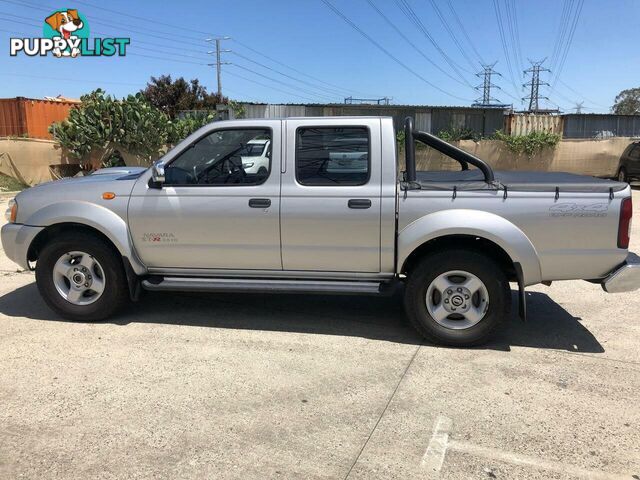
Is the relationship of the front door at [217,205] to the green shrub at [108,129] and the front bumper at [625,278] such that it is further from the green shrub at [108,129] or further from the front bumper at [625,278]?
the green shrub at [108,129]

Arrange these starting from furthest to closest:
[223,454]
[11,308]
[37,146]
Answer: [37,146], [11,308], [223,454]

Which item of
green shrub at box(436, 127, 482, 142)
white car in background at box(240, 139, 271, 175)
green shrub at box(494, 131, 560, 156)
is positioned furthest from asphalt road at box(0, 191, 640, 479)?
green shrub at box(436, 127, 482, 142)

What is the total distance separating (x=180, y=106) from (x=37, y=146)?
3034 centimetres

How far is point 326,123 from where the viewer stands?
15.8 feet

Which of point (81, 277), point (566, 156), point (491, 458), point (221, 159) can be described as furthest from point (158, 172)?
point (566, 156)

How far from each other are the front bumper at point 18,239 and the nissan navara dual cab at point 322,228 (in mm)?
13

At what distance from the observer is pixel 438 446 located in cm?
321

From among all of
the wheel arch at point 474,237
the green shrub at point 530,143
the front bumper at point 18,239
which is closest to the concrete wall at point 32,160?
the front bumper at point 18,239

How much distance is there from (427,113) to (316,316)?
22910mm

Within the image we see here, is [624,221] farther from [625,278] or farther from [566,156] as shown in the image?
[566,156]

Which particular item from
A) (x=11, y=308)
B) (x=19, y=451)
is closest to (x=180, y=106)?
(x=11, y=308)

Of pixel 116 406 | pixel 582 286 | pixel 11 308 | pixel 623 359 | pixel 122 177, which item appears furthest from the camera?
pixel 582 286

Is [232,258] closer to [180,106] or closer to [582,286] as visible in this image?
[582,286]

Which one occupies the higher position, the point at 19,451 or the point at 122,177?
the point at 122,177
